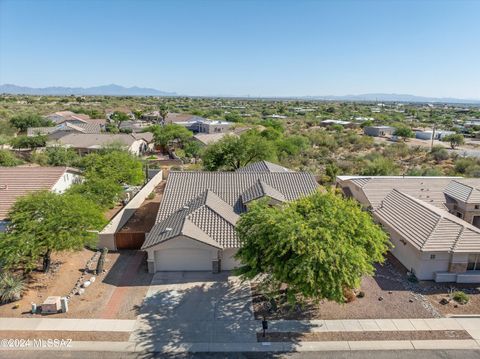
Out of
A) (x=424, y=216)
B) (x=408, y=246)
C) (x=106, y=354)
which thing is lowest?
(x=106, y=354)

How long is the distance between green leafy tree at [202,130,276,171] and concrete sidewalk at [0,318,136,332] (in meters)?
26.7

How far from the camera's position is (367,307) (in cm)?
1777

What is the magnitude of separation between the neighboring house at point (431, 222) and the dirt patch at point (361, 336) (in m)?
5.13

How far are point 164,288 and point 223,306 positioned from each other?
404cm

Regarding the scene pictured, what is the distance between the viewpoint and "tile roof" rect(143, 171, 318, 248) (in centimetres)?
2139

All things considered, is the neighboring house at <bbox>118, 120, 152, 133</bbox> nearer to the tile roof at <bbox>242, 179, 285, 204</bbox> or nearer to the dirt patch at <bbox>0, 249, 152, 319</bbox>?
the tile roof at <bbox>242, 179, 285, 204</bbox>

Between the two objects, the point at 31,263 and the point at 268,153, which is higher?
the point at 268,153

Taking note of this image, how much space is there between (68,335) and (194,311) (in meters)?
6.04

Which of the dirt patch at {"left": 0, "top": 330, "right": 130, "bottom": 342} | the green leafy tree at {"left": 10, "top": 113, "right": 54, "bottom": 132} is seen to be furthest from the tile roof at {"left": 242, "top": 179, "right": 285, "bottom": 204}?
the green leafy tree at {"left": 10, "top": 113, "right": 54, "bottom": 132}

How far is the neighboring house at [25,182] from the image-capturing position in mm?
24766

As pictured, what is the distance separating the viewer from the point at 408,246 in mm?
21969

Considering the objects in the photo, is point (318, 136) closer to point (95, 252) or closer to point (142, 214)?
point (142, 214)

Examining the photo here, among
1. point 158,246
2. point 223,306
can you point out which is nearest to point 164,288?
point 158,246

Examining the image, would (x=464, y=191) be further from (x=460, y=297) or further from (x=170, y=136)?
(x=170, y=136)
